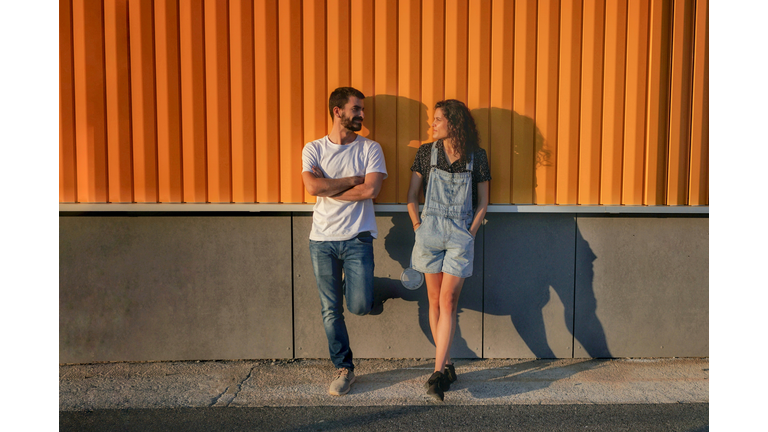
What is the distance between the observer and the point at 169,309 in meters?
4.42

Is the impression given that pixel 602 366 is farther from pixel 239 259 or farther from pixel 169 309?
pixel 169 309

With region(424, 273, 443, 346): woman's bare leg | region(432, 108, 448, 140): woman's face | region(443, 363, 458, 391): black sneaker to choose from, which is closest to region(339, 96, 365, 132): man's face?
region(432, 108, 448, 140): woman's face

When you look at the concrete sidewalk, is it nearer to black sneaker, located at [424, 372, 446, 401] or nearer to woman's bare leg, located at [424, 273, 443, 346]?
black sneaker, located at [424, 372, 446, 401]

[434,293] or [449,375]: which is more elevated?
[434,293]

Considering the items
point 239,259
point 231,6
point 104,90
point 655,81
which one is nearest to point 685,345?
point 655,81

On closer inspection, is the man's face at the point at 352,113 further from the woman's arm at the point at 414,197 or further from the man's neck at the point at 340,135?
the woman's arm at the point at 414,197

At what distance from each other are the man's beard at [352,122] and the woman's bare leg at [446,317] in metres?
1.38

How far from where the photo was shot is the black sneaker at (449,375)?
3769 mm

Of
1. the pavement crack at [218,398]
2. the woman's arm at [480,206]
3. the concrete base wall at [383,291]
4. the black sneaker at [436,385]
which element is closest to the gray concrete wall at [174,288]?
the concrete base wall at [383,291]

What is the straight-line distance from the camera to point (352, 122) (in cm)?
397

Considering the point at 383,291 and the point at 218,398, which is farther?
the point at 383,291

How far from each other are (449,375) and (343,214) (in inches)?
59.4

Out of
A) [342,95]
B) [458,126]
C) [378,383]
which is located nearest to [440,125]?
[458,126]

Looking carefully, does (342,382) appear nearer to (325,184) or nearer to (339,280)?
(339,280)
